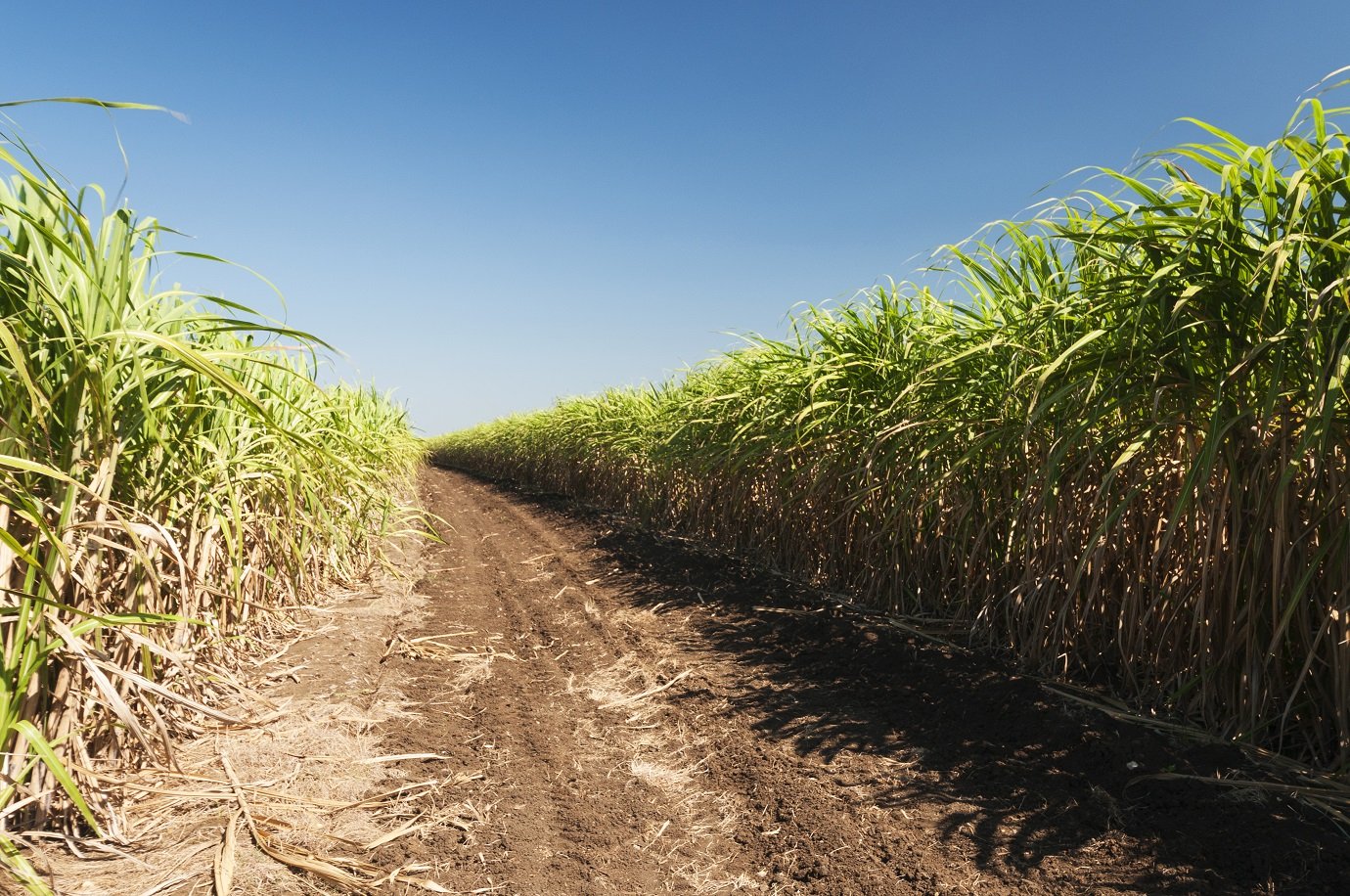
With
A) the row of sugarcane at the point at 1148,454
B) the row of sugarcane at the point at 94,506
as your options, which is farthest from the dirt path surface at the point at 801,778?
the row of sugarcane at the point at 94,506

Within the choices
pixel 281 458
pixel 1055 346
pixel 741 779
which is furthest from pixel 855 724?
pixel 281 458

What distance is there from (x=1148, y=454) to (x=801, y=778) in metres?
1.66

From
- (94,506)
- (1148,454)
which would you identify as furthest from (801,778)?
(94,506)

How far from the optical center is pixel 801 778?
2.50 m

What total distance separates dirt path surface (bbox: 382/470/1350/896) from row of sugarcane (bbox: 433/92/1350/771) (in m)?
0.31

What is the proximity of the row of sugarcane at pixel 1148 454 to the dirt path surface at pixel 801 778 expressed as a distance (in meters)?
0.31

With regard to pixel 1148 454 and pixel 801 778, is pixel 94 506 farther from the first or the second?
pixel 1148 454

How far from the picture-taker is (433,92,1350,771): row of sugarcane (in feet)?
7.11

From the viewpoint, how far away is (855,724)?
2.87 metres

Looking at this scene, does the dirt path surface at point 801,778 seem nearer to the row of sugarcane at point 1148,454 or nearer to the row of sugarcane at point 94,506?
the row of sugarcane at point 1148,454

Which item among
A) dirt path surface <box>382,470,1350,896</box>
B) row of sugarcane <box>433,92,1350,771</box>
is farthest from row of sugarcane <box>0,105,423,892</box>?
row of sugarcane <box>433,92,1350,771</box>

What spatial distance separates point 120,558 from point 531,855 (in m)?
1.51

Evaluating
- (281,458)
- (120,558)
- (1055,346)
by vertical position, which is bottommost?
(120,558)

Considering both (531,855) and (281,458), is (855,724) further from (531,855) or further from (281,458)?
(281,458)
